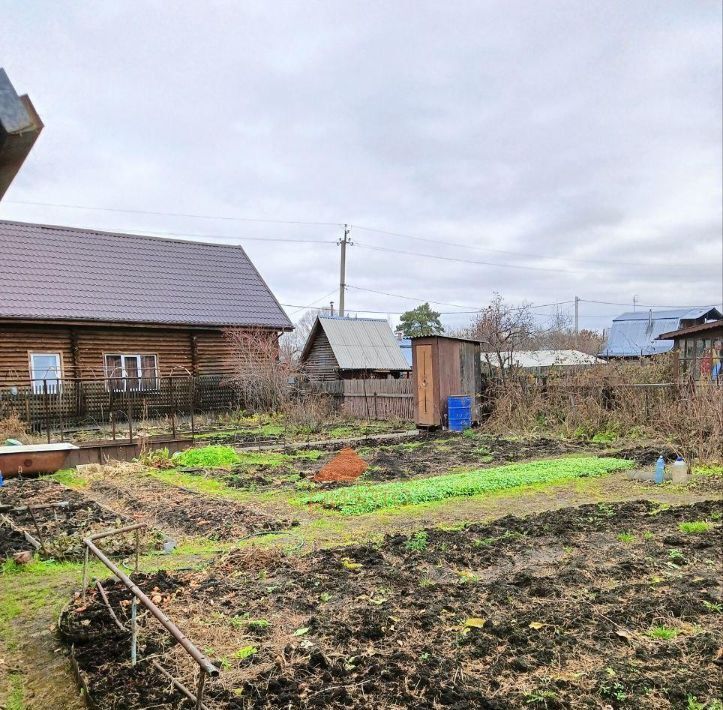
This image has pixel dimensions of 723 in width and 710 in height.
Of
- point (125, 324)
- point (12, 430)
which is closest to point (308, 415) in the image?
point (12, 430)

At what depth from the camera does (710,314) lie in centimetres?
3597

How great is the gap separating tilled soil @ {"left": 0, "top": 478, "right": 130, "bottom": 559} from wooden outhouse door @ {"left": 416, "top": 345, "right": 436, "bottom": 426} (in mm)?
9064

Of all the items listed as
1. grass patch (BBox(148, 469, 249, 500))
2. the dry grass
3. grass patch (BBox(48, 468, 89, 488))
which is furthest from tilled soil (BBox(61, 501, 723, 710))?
the dry grass

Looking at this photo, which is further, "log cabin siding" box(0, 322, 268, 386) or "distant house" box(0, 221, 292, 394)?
"distant house" box(0, 221, 292, 394)

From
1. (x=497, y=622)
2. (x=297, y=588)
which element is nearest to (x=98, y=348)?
(x=297, y=588)

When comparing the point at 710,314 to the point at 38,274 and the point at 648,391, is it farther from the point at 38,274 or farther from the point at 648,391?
the point at 38,274

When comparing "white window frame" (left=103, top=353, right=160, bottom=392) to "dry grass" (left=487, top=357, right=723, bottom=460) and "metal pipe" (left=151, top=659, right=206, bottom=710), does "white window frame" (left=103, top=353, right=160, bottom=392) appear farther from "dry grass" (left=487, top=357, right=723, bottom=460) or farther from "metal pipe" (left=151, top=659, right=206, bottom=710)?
"metal pipe" (left=151, top=659, right=206, bottom=710)

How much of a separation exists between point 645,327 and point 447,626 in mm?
39967

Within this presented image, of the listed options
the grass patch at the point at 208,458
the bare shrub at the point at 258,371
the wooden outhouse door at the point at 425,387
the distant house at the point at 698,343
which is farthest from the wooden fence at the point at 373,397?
the grass patch at the point at 208,458

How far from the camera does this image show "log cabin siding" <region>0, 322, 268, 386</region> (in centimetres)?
1794

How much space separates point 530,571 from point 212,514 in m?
3.61

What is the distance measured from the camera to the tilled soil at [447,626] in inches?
117

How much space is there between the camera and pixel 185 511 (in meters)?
7.06

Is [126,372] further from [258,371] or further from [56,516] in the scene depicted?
[56,516]
